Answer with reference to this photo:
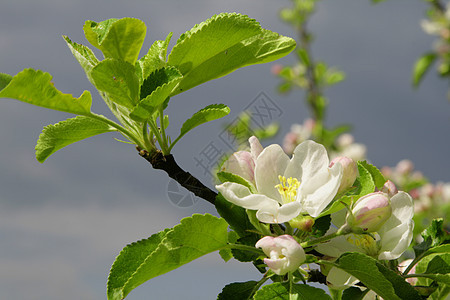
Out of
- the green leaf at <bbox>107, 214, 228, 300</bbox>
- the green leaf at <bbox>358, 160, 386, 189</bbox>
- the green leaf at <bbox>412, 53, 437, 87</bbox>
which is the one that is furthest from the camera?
the green leaf at <bbox>412, 53, 437, 87</bbox>

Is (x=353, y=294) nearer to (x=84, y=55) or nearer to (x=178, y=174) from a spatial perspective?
(x=178, y=174)

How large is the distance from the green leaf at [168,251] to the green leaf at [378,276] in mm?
242

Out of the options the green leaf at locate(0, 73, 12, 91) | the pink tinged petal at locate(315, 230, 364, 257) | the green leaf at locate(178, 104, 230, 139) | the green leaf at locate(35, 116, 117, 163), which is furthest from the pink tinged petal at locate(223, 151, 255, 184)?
the green leaf at locate(0, 73, 12, 91)

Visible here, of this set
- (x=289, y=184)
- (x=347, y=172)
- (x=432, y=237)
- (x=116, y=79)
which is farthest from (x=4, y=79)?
(x=432, y=237)

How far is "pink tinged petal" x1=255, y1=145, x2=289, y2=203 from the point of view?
100 centimetres

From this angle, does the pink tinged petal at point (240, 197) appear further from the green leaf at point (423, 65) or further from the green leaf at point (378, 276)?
the green leaf at point (423, 65)

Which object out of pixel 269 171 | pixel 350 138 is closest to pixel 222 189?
pixel 269 171

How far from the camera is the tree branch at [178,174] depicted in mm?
1054

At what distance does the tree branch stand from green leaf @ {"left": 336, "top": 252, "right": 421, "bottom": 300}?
1.05 feet

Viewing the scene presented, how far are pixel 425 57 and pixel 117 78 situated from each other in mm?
4239

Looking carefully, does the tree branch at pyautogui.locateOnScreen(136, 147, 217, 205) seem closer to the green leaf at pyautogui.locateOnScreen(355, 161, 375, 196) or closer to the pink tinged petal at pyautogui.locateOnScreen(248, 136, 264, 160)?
the pink tinged petal at pyautogui.locateOnScreen(248, 136, 264, 160)

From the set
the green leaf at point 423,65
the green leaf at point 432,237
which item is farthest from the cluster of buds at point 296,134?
the green leaf at point 432,237

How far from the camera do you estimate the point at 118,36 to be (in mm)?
1047

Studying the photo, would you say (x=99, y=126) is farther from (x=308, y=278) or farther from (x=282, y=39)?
(x=308, y=278)
